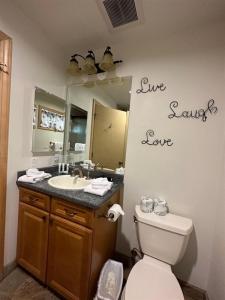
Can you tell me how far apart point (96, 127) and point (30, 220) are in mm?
1107

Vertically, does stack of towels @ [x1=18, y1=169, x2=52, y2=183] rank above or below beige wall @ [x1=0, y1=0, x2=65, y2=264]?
below

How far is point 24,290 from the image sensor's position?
133 centimetres

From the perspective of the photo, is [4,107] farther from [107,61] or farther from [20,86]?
[107,61]

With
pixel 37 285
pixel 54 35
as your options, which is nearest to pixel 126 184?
pixel 37 285

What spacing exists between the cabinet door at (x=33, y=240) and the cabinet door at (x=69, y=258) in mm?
69

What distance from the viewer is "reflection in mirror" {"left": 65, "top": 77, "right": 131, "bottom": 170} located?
1.66 metres

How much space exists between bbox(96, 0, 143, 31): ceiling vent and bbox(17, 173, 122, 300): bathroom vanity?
1422 mm

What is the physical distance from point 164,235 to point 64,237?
0.76 meters

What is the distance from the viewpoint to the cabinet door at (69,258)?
114cm

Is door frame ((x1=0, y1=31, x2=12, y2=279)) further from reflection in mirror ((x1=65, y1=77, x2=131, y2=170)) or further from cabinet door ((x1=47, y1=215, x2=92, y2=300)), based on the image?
reflection in mirror ((x1=65, y1=77, x2=131, y2=170))

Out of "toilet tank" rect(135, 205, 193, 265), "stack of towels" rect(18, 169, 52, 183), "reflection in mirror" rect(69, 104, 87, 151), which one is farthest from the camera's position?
"reflection in mirror" rect(69, 104, 87, 151)

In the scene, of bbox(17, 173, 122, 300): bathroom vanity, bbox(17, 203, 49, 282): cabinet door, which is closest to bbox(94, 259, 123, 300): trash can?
bbox(17, 173, 122, 300): bathroom vanity

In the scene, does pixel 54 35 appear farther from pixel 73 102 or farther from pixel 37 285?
pixel 37 285

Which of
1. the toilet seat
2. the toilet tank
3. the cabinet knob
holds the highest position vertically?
the cabinet knob
